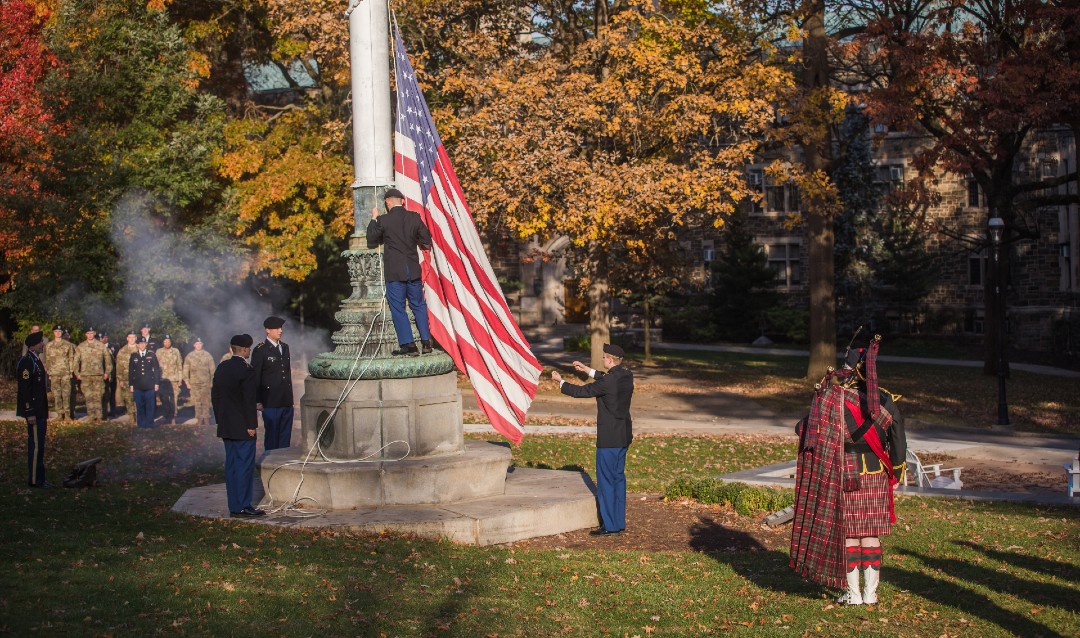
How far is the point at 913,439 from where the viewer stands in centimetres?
2012

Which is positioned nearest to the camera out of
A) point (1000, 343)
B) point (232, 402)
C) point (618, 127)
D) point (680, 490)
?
point (232, 402)

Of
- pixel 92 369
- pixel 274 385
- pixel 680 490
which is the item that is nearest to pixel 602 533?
pixel 680 490

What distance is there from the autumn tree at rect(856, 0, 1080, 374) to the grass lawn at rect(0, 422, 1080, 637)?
13.5m

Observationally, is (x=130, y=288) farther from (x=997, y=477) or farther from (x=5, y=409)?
(x=997, y=477)

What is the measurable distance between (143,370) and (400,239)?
450 inches

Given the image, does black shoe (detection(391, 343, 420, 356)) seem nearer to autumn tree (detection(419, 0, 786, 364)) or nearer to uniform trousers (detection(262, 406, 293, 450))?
uniform trousers (detection(262, 406, 293, 450))

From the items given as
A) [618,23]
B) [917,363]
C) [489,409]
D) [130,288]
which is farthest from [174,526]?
[917,363]

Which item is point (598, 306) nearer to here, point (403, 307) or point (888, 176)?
point (403, 307)

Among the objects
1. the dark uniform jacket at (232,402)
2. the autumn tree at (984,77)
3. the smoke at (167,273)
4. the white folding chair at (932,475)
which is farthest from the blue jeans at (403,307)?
the autumn tree at (984,77)

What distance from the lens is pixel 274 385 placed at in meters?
13.4

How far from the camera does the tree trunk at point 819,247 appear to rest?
95.0 feet

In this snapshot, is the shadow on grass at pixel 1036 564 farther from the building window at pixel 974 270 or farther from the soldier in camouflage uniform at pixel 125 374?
the building window at pixel 974 270

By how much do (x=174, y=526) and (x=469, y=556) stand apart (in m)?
3.03

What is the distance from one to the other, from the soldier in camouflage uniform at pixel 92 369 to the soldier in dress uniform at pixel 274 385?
391 inches
